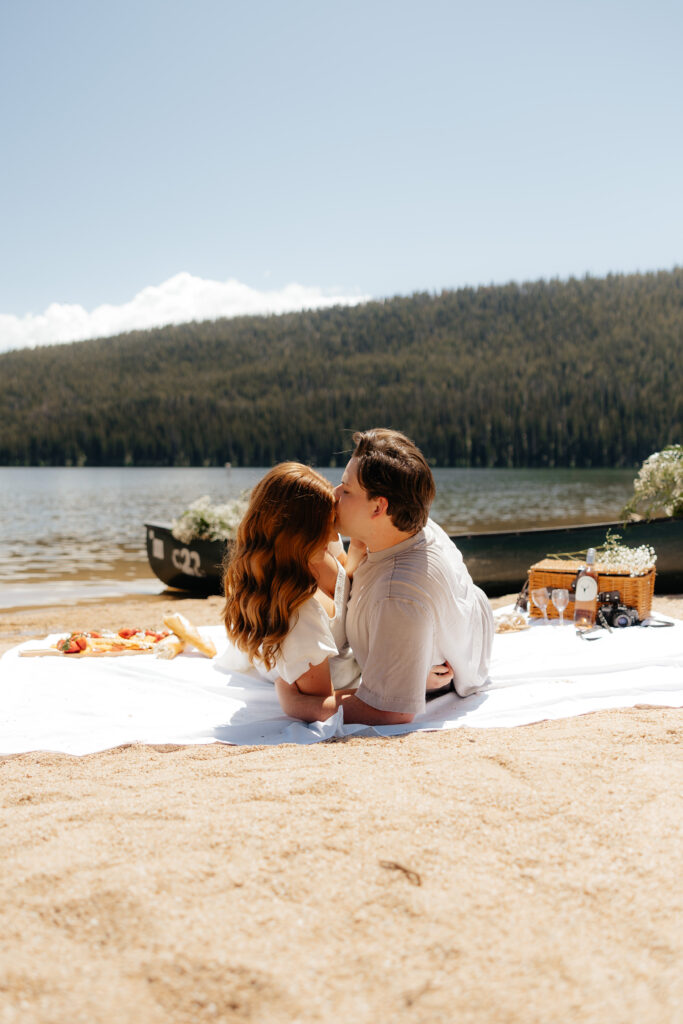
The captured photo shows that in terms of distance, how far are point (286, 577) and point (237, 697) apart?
3.67ft

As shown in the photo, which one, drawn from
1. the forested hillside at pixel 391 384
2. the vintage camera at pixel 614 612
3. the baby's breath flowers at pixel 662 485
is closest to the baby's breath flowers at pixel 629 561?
the vintage camera at pixel 614 612

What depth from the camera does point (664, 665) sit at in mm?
3996

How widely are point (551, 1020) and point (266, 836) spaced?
0.85 meters

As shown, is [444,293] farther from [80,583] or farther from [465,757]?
[465,757]

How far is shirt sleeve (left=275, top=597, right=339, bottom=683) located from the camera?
3061mm

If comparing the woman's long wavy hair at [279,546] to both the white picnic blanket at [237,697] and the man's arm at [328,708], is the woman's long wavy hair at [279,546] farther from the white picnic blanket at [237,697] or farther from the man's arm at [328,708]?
the white picnic blanket at [237,697]

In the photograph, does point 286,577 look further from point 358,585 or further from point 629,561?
point 629,561

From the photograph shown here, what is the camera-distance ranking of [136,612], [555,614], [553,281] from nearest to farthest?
[555,614]
[136,612]
[553,281]

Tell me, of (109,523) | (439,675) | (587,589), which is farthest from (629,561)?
(109,523)

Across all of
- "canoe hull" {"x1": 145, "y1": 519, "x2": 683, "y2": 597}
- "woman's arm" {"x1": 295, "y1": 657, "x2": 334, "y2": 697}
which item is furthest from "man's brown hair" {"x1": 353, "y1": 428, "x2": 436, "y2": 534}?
"canoe hull" {"x1": 145, "y1": 519, "x2": 683, "y2": 597}

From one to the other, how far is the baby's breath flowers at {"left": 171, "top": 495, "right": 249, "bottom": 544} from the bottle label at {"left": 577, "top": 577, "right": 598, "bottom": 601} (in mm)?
6640

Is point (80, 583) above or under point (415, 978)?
under

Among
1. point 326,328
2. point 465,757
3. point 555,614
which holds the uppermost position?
point 326,328

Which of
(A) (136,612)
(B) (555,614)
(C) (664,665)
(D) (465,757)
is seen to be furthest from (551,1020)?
(A) (136,612)
